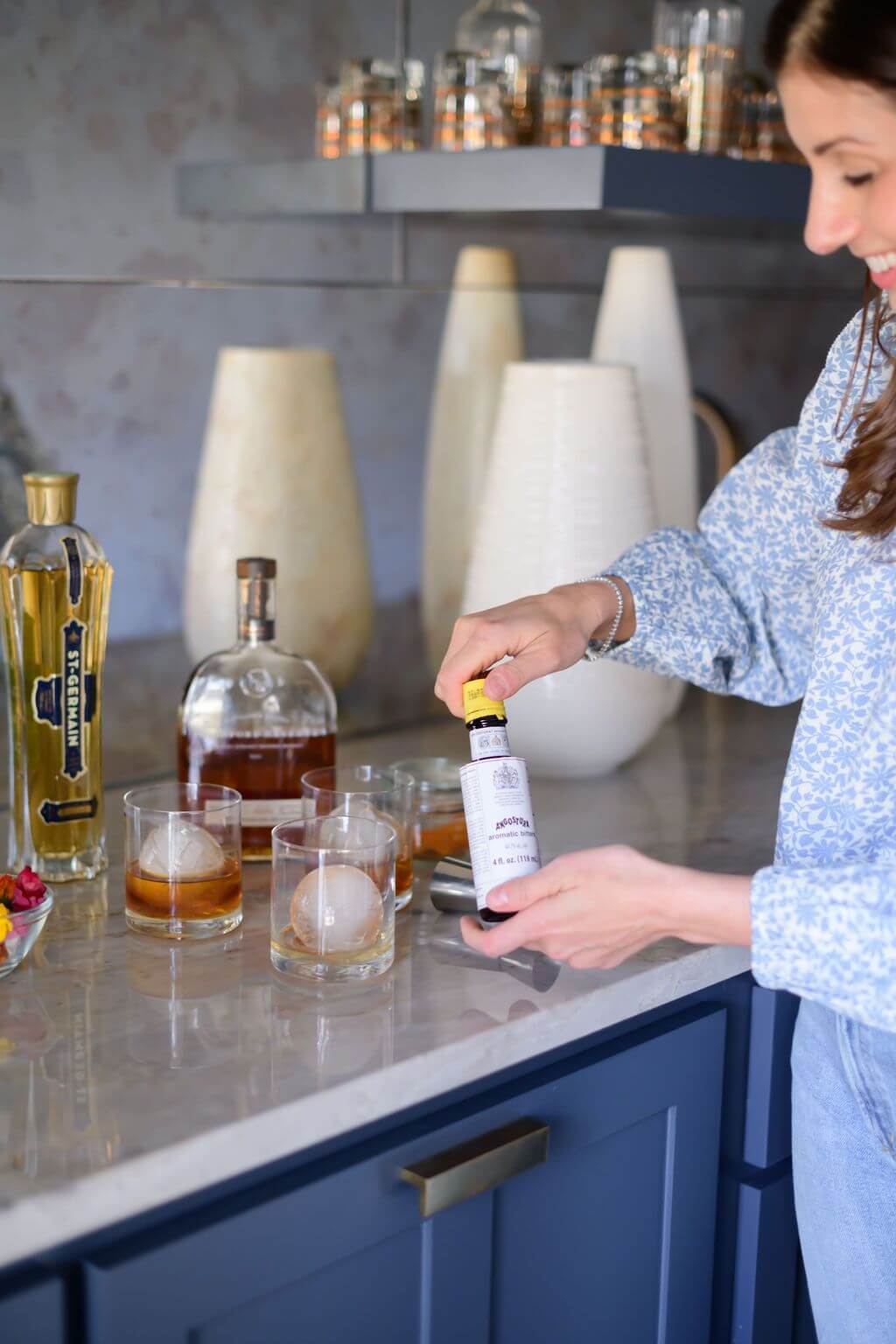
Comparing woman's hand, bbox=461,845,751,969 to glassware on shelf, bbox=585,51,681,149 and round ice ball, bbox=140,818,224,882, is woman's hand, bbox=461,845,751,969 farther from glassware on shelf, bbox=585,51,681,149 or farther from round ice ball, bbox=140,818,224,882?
glassware on shelf, bbox=585,51,681,149

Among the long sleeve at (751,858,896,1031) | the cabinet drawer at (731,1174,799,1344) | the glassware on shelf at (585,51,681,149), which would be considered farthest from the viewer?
the glassware on shelf at (585,51,681,149)

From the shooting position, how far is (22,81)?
4.68ft

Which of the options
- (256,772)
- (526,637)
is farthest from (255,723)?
(526,637)

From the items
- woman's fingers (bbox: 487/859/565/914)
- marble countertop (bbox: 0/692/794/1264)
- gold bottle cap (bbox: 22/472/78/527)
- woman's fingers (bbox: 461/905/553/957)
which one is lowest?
marble countertop (bbox: 0/692/794/1264)

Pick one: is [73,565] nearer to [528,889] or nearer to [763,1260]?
[528,889]

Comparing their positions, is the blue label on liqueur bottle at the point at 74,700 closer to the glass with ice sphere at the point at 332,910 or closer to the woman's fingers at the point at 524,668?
the glass with ice sphere at the point at 332,910

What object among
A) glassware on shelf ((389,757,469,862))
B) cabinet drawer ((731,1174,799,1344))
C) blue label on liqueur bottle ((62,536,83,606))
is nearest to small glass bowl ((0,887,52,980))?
blue label on liqueur bottle ((62,536,83,606))

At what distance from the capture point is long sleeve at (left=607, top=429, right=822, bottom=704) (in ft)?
3.99

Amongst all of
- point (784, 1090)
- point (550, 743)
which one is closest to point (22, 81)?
point (550, 743)

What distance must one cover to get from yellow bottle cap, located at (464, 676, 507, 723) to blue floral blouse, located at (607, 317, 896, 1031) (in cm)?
21

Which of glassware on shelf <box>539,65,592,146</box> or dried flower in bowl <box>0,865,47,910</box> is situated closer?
dried flower in bowl <box>0,865,47,910</box>

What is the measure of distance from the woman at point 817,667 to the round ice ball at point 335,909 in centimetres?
7

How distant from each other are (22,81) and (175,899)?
2.71ft

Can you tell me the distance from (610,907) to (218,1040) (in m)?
0.25
